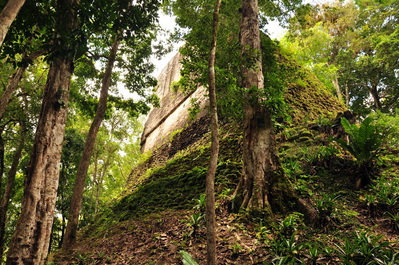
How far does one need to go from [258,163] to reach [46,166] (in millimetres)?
3521

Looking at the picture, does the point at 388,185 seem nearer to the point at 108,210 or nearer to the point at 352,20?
the point at 108,210

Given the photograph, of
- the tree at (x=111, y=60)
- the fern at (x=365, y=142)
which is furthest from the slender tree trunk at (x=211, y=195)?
the fern at (x=365, y=142)

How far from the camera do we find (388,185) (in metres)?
4.28

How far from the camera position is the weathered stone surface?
37.8 feet

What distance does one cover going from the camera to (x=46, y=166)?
3475 millimetres

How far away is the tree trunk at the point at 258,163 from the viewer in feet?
13.5

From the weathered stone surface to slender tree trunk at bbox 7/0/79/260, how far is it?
6082 millimetres

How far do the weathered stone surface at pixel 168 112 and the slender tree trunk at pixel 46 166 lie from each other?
6082mm

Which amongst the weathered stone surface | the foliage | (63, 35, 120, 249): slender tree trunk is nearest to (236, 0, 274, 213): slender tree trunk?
the foliage

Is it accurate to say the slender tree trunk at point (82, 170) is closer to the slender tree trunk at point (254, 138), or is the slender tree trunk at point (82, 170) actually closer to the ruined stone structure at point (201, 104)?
the ruined stone structure at point (201, 104)

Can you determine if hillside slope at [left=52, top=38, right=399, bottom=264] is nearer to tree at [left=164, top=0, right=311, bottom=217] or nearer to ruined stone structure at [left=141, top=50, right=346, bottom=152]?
ruined stone structure at [left=141, top=50, right=346, bottom=152]

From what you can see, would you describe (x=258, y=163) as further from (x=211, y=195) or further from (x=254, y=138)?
(x=211, y=195)

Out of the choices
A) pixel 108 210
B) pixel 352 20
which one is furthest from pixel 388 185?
pixel 352 20

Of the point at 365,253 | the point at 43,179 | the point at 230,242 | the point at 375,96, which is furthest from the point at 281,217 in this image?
the point at 375,96
